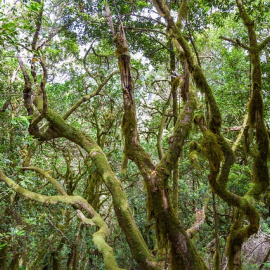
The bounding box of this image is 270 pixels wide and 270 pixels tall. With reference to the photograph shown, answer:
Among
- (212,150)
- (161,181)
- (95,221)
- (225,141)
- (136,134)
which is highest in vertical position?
(136,134)

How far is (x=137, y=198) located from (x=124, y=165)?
20.4 feet

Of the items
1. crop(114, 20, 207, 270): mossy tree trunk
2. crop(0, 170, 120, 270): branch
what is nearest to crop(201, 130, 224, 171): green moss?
crop(114, 20, 207, 270): mossy tree trunk

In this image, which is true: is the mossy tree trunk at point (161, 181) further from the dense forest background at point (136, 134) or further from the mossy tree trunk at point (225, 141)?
the mossy tree trunk at point (225, 141)

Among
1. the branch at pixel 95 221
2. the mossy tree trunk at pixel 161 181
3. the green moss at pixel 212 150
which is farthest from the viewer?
the green moss at pixel 212 150

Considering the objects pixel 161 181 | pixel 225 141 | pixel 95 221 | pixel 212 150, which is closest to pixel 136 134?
pixel 161 181

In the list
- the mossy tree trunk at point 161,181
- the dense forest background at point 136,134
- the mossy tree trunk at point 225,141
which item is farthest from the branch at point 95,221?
the mossy tree trunk at point 225,141

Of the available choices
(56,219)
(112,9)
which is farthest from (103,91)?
(56,219)

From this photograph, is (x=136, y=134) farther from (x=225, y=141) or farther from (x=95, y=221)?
(x=95, y=221)

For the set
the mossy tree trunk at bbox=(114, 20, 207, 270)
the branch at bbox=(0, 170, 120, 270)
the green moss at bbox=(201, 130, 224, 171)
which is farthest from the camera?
the green moss at bbox=(201, 130, 224, 171)

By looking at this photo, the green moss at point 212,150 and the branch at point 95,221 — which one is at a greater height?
the green moss at point 212,150

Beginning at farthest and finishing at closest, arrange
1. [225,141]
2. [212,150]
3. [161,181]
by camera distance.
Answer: [225,141] < [212,150] < [161,181]

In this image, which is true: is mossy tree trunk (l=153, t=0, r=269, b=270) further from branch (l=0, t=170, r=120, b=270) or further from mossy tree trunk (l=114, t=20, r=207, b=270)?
branch (l=0, t=170, r=120, b=270)

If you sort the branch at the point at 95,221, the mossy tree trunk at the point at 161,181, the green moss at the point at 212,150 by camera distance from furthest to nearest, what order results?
1. the green moss at the point at 212,150
2. the branch at the point at 95,221
3. the mossy tree trunk at the point at 161,181

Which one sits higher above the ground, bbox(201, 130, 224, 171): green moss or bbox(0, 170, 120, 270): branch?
bbox(201, 130, 224, 171): green moss
